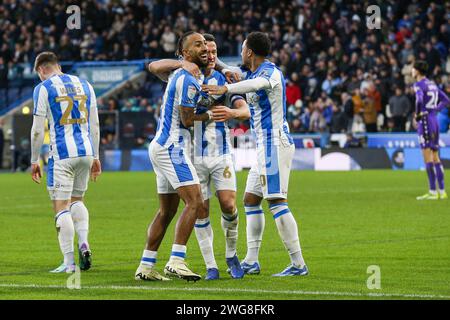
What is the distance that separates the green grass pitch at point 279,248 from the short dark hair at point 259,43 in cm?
218

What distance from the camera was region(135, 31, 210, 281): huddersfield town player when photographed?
9531 millimetres

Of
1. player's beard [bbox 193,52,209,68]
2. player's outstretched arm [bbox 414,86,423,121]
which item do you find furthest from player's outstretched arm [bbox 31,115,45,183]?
player's outstretched arm [bbox 414,86,423,121]

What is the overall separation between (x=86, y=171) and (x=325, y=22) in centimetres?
2571

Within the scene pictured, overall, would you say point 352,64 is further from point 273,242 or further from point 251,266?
point 251,266

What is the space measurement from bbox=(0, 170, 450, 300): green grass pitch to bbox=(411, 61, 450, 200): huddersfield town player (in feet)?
1.97

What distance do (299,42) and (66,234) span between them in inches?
1025

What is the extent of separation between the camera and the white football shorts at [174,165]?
31.4 feet

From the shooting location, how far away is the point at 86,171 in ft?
36.1

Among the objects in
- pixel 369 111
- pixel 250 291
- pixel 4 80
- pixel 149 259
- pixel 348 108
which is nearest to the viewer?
pixel 250 291

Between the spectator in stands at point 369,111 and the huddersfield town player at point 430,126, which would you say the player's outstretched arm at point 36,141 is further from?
the spectator in stands at point 369,111

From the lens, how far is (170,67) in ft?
32.5

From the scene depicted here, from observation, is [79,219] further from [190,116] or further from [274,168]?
[274,168]

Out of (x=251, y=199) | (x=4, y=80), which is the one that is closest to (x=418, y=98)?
(x=251, y=199)

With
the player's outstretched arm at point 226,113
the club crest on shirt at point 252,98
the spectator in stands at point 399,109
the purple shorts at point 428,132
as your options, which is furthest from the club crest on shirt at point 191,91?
the spectator in stands at point 399,109
